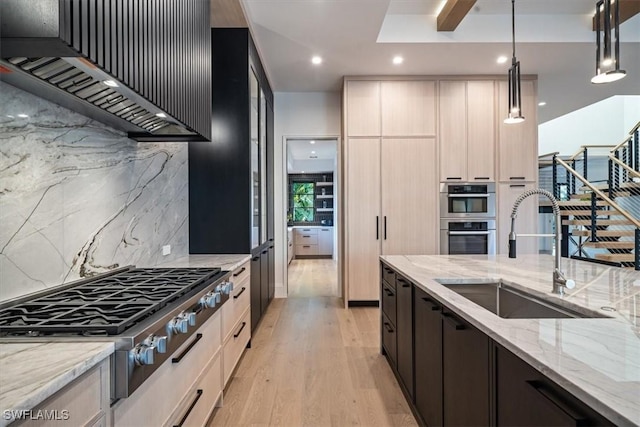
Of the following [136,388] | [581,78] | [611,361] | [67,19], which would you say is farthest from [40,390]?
[581,78]

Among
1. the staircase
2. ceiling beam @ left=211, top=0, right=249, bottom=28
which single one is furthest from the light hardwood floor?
the staircase

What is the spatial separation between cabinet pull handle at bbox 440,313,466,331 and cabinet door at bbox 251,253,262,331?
6.95 feet

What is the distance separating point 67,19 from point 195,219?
2217 millimetres

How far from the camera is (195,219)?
3.07 m

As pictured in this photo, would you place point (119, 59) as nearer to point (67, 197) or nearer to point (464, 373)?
point (67, 197)

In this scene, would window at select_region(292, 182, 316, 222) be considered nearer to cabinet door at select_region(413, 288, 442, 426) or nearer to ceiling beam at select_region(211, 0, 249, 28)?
ceiling beam at select_region(211, 0, 249, 28)

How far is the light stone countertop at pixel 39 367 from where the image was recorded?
26.6 inches

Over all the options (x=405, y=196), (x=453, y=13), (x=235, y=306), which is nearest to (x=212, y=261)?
(x=235, y=306)

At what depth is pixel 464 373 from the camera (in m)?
1.30

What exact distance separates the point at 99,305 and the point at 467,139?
440 cm

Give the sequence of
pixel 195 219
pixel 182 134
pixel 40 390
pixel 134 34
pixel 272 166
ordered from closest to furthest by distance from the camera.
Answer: pixel 40 390 < pixel 134 34 < pixel 182 134 < pixel 195 219 < pixel 272 166

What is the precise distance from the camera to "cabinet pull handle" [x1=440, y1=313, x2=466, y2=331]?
1.33 meters

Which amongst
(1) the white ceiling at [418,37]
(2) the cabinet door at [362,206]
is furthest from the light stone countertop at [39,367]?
(2) the cabinet door at [362,206]

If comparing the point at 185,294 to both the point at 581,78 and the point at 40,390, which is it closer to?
the point at 40,390
